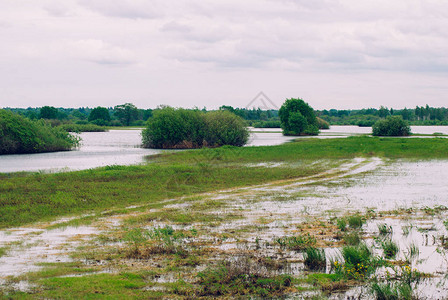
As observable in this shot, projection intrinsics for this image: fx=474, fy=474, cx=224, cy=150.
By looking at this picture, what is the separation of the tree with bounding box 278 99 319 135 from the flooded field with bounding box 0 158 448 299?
75.4 meters

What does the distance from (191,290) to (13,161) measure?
3463 cm

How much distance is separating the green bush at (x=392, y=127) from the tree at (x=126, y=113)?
102 metres

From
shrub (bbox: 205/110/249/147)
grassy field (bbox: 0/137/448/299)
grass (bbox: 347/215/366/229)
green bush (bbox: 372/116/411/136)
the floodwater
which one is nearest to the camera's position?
grassy field (bbox: 0/137/448/299)

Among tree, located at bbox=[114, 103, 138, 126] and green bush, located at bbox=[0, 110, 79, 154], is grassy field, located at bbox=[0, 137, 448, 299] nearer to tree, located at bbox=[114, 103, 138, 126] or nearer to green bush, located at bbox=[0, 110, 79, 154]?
green bush, located at bbox=[0, 110, 79, 154]

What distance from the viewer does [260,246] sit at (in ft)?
36.6

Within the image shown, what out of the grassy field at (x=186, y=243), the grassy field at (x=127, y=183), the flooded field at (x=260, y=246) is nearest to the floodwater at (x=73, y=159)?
the grassy field at (x=127, y=183)

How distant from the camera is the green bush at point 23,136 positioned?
1786 inches

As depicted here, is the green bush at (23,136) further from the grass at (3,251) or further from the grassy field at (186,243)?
the grass at (3,251)

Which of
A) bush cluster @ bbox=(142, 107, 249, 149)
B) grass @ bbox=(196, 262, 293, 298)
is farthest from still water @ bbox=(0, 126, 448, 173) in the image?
grass @ bbox=(196, 262, 293, 298)

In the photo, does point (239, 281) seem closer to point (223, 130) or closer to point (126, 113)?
point (223, 130)

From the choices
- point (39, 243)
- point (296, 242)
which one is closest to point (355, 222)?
point (296, 242)

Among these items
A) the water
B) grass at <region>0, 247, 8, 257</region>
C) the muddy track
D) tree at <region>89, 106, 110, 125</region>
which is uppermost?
tree at <region>89, 106, 110, 125</region>

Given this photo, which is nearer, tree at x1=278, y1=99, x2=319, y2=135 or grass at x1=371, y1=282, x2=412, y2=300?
grass at x1=371, y1=282, x2=412, y2=300

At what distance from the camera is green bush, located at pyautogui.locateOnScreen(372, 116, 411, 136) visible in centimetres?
8081
